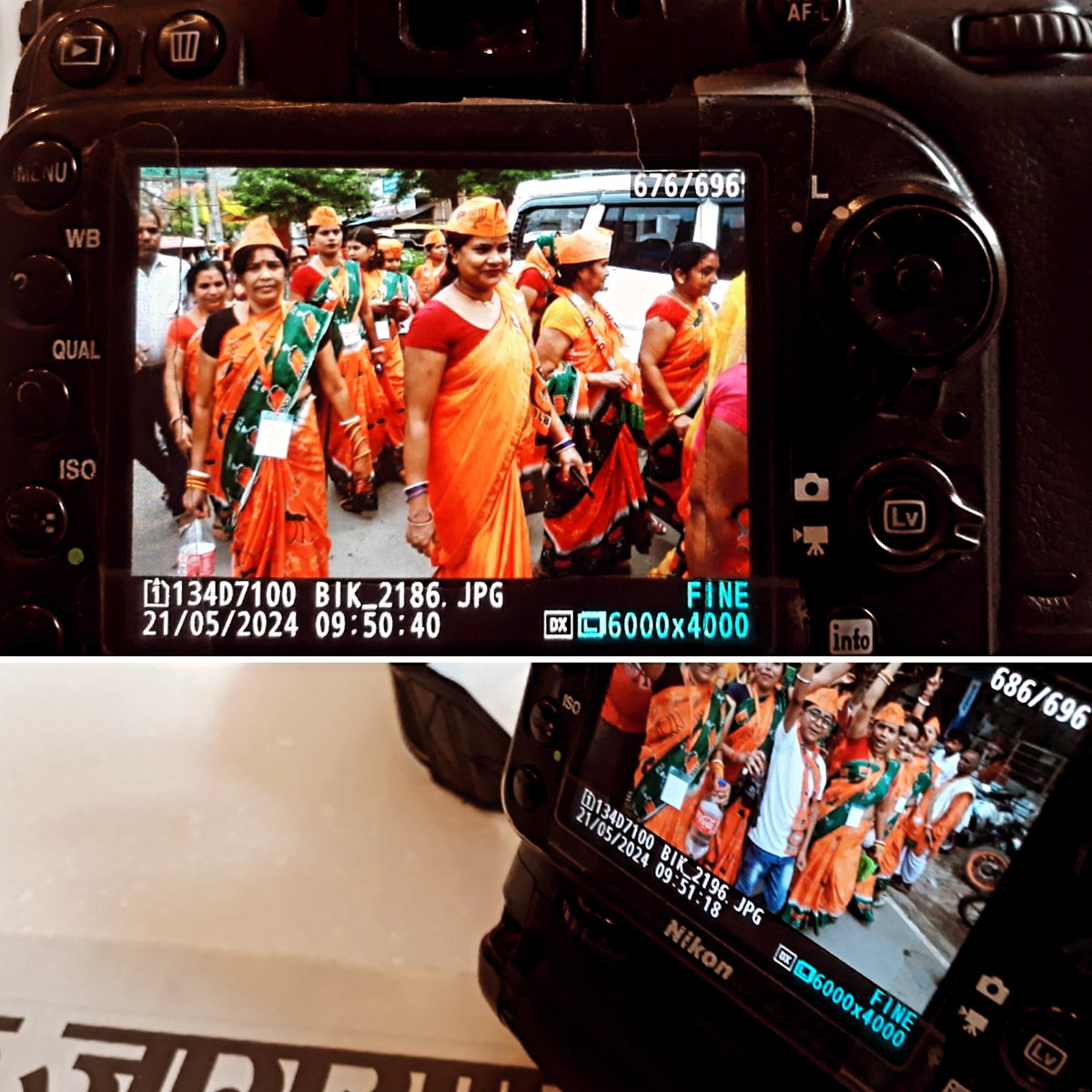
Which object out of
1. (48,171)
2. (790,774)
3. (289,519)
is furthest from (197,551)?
(790,774)

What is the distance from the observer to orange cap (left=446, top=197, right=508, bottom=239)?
1.29 feet

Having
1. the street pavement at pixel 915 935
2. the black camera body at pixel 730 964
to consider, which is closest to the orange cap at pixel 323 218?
the black camera body at pixel 730 964

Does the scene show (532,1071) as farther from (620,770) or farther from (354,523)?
(354,523)

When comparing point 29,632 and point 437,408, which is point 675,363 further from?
point 29,632

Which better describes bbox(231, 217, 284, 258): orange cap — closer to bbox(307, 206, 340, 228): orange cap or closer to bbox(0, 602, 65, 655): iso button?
bbox(307, 206, 340, 228): orange cap

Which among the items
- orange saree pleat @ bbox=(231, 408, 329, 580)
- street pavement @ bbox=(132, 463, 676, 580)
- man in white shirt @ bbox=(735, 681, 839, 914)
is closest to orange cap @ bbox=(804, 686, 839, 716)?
man in white shirt @ bbox=(735, 681, 839, 914)

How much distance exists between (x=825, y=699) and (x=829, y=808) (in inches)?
1.7

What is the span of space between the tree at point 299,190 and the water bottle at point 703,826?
0.89 feet

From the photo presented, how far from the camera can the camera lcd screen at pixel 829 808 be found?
42 centimetres

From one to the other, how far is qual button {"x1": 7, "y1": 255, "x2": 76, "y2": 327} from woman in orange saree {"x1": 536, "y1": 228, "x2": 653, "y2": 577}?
172 millimetres

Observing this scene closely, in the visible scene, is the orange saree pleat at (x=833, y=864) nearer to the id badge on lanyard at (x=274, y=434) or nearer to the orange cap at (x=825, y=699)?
the orange cap at (x=825, y=699)

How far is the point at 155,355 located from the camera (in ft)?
1.31

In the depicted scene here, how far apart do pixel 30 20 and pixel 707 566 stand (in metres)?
0.33

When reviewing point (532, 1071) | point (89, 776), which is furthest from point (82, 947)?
point (532, 1071)
